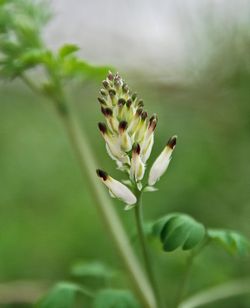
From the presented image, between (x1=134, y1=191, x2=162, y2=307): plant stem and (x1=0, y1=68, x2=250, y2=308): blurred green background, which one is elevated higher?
(x1=0, y1=68, x2=250, y2=308): blurred green background

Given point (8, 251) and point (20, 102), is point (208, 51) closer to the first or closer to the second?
point (8, 251)

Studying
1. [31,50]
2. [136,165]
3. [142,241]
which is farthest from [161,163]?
[31,50]

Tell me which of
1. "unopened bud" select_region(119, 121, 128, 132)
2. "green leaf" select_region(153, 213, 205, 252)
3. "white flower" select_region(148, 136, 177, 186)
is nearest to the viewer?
"unopened bud" select_region(119, 121, 128, 132)

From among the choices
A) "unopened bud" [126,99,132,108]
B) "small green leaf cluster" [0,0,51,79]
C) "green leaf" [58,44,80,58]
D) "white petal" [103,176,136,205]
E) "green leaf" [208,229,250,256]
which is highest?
"small green leaf cluster" [0,0,51,79]

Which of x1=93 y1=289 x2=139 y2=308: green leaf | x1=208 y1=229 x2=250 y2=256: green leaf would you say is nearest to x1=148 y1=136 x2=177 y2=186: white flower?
x1=208 y1=229 x2=250 y2=256: green leaf

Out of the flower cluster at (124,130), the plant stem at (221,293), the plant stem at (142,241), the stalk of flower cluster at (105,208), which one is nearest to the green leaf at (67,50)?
the stalk of flower cluster at (105,208)

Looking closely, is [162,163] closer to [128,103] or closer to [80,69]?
[128,103]

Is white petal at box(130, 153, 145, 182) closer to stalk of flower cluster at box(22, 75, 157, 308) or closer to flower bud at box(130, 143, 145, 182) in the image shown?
flower bud at box(130, 143, 145, 182)
